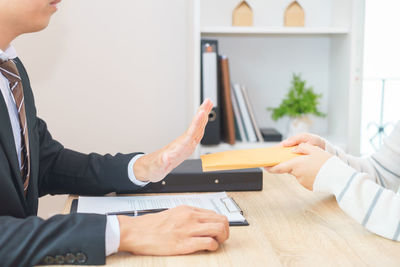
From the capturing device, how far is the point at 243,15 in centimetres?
217

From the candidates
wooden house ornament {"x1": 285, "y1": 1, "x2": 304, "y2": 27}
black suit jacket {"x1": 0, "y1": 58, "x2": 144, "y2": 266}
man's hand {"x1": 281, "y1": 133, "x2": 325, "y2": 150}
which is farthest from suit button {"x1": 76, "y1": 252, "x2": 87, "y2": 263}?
wooden house ornament {"x1": 285, "y1": 1, "x2": 304, "y2": 27}

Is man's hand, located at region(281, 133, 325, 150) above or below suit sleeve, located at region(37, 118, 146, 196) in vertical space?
above

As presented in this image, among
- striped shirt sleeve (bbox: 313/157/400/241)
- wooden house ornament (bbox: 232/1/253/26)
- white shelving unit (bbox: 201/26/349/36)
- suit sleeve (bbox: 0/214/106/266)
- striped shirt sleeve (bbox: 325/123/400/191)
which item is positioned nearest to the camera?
suit sleeve (bbox: 0/214/106/266)

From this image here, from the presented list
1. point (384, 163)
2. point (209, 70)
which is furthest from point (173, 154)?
point (209, 70)

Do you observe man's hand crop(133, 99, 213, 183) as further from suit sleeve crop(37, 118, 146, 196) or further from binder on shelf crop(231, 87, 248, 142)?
binder on shelf crop(231, 87, 248, 142)

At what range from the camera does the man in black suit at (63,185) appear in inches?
33.0

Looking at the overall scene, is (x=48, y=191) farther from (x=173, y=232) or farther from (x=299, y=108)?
(x=299, y=108)

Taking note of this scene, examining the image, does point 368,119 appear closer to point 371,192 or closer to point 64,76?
point 371,192

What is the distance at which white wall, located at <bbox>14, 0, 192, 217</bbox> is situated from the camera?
2342 millimetres

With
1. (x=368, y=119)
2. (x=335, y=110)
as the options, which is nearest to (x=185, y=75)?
(x=335, y=110)

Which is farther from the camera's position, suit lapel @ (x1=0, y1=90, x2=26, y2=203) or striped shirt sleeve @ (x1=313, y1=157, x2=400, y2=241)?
suit lapel @ (x1=0, y1=90, x2=26, y2=203)

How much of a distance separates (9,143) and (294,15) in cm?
152

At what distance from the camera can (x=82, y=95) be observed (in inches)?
94.1

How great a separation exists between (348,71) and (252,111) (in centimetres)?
46
